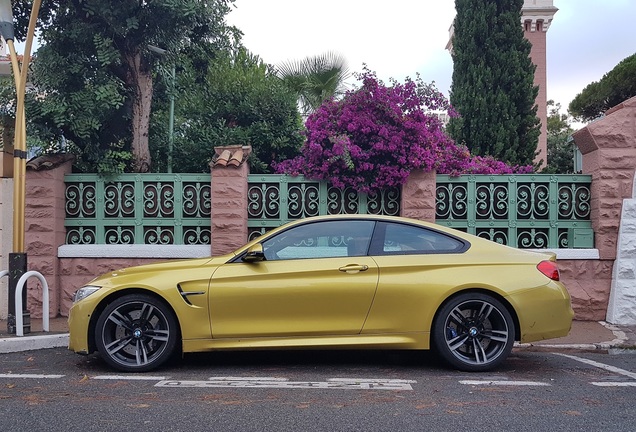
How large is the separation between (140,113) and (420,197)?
473cm

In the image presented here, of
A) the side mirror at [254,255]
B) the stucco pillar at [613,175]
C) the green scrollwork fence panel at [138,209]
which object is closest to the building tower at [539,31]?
the stucco pillar at [613,175]

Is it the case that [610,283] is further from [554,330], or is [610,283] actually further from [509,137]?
[509,137]

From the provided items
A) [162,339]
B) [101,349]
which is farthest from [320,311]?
[101,349]

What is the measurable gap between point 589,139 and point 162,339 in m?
6.52

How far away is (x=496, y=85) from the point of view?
14.5 meters

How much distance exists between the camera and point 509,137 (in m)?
14.2

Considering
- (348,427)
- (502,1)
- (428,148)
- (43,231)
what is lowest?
(348,427)

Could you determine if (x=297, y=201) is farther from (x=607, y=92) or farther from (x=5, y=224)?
(x=607, y=92)

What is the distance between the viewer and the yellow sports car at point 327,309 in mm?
5801

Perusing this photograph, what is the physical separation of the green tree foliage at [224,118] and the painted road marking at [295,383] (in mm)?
5952

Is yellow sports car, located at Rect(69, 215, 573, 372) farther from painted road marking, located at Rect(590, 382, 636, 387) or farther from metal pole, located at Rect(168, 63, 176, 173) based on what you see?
metal pole, located at Rect(168, 63, 176, 173)

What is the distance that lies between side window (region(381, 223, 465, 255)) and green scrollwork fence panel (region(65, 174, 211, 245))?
387 cm

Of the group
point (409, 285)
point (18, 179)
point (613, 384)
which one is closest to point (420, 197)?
point (409, 285)

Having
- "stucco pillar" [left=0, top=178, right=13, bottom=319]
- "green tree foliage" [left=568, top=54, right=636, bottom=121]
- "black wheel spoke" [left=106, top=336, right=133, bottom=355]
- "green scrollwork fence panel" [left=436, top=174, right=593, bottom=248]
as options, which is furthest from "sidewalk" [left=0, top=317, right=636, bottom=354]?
"green tree foliage" [left=568, top=54, right=636, bottom=121]
